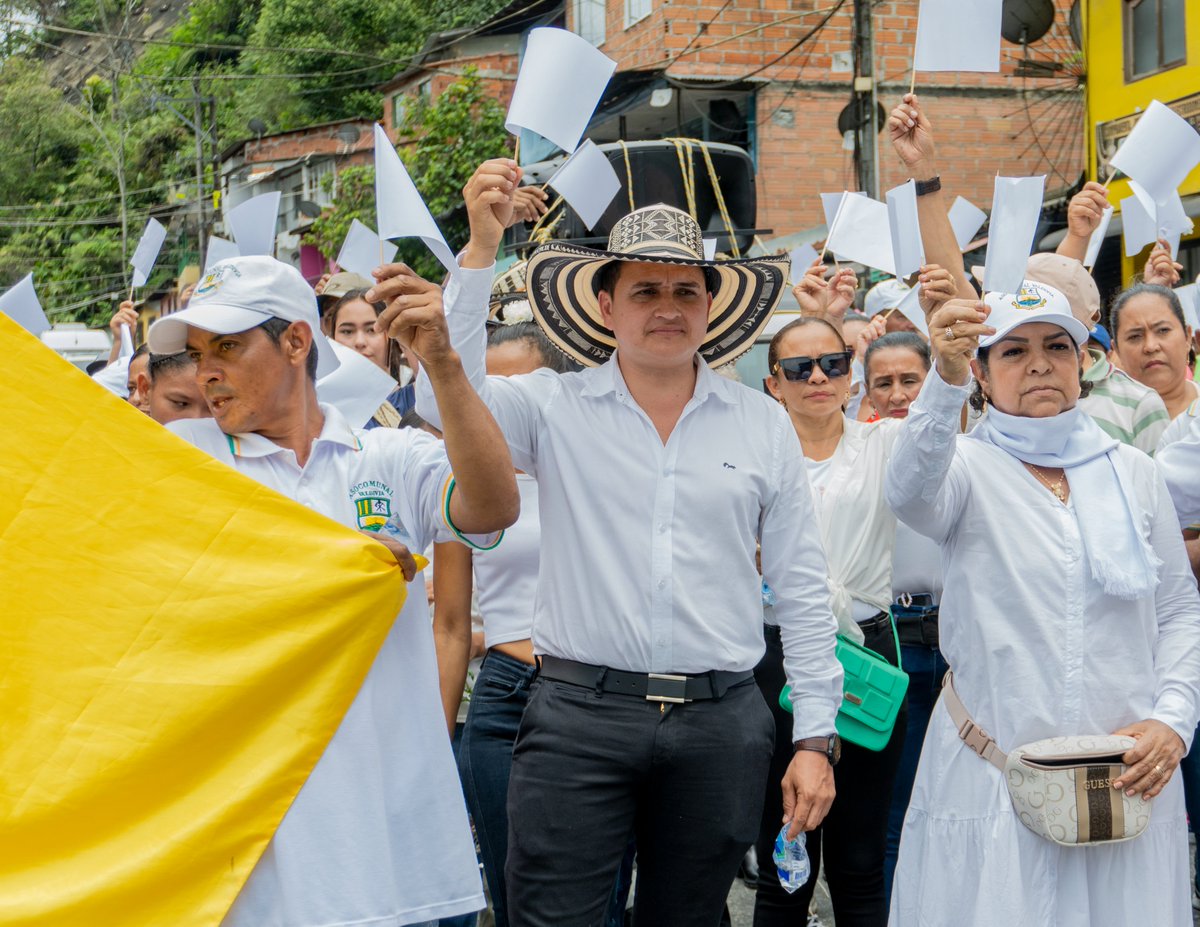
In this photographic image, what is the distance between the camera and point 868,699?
4324 millimetres

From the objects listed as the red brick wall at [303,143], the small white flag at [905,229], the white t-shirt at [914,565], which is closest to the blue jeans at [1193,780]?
the white t-shirt at [914,565]

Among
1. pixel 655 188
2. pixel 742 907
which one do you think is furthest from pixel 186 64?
pixel 742 907

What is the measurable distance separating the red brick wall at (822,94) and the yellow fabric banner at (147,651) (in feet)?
53.4

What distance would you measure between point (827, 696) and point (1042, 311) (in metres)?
1.14

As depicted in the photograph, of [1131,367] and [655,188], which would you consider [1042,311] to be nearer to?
[1131,367]

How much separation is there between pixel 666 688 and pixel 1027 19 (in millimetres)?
15945

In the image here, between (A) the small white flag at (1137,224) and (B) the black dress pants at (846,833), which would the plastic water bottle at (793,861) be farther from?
(A) the small white flag at (1137,224)

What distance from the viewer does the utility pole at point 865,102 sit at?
13305mm

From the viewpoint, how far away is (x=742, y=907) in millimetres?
5637

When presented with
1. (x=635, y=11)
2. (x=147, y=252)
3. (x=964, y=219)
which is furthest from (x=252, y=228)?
(x=635, y=11)

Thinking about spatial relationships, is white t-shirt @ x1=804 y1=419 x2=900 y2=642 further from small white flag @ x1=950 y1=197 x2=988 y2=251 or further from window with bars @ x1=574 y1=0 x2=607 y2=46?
window with bars @ x1=574 y1=0 x2=607 y2=46

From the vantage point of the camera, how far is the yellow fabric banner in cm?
266

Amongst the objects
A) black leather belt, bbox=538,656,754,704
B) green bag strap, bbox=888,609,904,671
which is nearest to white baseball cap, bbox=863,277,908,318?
green bag strap, bbox=888,609,904,671

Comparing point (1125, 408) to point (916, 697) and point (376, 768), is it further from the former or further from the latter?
point (376, 768)
